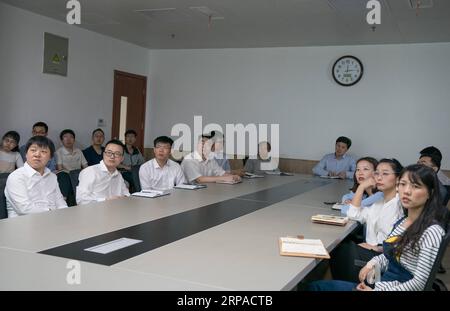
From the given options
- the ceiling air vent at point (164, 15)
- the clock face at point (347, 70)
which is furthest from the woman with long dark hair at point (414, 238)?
the clock face at point (347, 70)

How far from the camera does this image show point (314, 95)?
7066mm

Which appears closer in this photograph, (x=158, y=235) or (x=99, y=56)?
(x=158, y=235)

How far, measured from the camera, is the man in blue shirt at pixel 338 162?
6.31 metres

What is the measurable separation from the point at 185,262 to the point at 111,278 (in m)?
0.35

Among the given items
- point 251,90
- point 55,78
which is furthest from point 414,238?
point 251,90

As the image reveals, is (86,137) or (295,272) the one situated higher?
(86,137)

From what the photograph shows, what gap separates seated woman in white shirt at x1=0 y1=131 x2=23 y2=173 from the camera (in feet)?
16.8

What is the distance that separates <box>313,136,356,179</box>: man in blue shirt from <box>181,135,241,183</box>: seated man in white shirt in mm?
1717

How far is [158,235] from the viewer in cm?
234

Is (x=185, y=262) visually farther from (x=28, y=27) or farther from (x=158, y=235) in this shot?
(x=28, y=27)
